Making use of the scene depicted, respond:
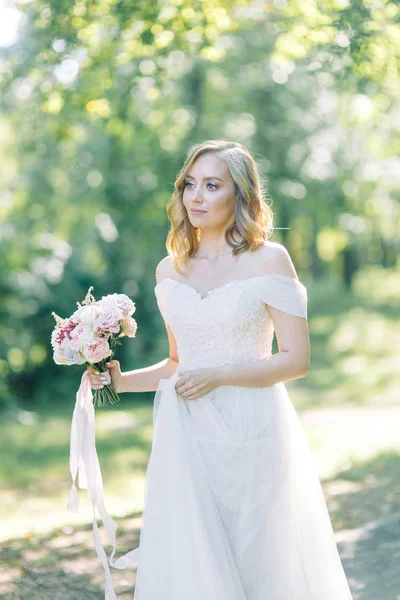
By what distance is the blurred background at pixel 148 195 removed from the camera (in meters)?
7.32

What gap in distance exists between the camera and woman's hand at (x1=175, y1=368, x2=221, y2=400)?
3.91 metres

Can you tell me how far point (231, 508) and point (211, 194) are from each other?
1.52 metres

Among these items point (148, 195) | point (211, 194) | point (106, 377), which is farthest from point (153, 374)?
point (148, 195)

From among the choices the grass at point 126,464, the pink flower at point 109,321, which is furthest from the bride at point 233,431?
the grass at point 126,464

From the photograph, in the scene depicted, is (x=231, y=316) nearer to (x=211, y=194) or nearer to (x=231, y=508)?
(x=211, y=194)

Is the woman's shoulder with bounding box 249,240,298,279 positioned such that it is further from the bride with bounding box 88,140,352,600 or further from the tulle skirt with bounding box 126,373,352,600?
the tulle skirt with bounding box 126,373,352,600

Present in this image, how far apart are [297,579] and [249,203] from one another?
6.05 feet

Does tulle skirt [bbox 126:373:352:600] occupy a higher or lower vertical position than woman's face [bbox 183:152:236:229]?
lower

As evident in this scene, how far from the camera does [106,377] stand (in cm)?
414

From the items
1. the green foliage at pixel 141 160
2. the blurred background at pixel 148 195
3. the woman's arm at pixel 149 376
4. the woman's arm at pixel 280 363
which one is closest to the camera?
the woman's arm at pixel 280 363

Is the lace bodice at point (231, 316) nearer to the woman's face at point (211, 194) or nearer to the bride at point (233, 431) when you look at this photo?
the bride at point (233, 431)

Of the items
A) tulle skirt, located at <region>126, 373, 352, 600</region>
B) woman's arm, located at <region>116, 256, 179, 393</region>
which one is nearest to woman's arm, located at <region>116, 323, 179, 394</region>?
woman's arm, located at <region>116, 256, 179, 393</region>

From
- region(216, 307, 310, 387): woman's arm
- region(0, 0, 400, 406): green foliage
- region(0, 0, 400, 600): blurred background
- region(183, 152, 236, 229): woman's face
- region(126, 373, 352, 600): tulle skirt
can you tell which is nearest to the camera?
region(126, 373, 352, 600): tulle skirt

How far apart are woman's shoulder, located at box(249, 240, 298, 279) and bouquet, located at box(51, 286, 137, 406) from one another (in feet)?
2.20
